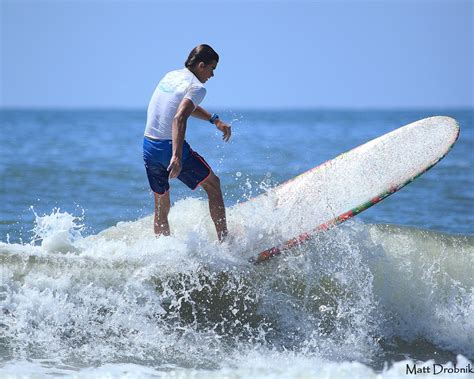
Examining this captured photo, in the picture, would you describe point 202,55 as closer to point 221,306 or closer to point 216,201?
point 216,201

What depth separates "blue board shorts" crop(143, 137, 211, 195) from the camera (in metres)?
5.95

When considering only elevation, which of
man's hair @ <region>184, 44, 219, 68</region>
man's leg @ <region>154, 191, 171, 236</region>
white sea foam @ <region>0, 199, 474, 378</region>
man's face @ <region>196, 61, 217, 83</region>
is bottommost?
white sea foam @ <region>0, 199, 474, 378</region>

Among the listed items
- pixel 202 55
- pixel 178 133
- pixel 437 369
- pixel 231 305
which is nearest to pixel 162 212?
pixel 178 133

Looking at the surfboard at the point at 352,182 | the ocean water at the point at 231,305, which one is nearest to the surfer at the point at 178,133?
the ocean water at the point at 231,305

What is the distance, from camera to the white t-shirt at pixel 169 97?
5.80m

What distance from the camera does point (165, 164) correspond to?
5992 millimetres

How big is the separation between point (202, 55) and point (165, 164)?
0.87m

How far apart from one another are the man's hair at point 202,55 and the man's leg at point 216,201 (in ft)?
2.83

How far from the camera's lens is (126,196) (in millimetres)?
12438

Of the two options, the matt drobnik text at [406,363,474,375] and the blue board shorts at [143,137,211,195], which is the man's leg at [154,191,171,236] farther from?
the matt drobnik text at [406,363,474,375]

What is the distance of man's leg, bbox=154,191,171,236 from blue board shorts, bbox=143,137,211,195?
5 centimetres

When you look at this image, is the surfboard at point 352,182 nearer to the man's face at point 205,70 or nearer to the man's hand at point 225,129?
the man's hand at point 225,129

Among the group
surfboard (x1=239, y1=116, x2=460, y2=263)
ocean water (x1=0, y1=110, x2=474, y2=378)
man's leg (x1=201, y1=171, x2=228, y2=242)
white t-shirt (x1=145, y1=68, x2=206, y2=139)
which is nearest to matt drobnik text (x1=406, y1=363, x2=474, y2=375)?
ocean water (x1=0, y1=110, x2=474, y2=378)

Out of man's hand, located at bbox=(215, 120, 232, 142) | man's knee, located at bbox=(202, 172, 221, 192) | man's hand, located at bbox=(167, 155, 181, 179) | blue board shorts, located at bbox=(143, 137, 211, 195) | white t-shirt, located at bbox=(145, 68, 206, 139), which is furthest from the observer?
man's hand, located at bbox=(215, 120, 232, 142)
